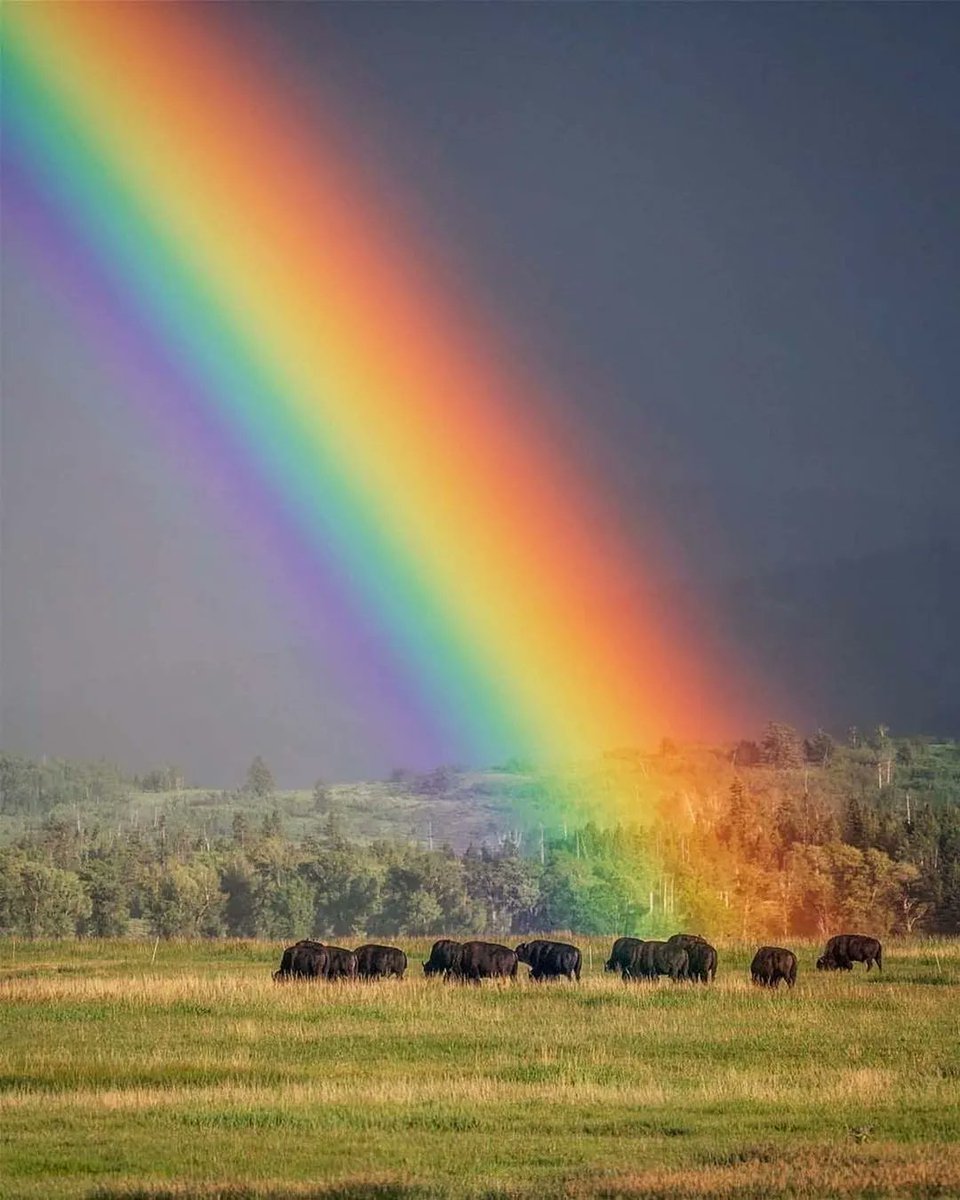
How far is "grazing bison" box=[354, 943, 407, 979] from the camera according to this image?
45.3 metres

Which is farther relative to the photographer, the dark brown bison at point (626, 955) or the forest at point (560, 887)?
the forest at point (560, 887)

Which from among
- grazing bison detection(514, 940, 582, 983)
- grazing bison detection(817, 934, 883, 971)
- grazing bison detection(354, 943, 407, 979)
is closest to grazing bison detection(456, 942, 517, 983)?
grazing bison detection(514, 940, 582, 983)

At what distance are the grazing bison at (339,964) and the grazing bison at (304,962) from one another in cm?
24

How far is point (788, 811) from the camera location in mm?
156625

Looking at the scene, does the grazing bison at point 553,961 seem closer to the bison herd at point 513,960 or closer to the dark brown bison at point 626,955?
the bison herd at point 513,960

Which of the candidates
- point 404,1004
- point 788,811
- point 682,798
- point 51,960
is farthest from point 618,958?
point 682,798

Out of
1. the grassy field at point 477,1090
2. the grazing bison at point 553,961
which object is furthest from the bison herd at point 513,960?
the grassy field at point 477,1090

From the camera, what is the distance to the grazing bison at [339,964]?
44.8 m

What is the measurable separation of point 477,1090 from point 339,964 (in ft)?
69.7

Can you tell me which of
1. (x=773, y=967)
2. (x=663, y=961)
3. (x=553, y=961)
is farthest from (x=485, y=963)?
(x=773, y=967)

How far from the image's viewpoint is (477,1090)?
24.4m

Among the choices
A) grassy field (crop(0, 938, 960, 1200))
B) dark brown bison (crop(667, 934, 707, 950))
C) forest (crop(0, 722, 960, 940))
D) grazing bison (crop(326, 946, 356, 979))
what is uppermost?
forest (crop(0, 722, 960, 940))

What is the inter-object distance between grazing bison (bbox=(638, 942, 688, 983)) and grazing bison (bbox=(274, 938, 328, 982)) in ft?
28.0

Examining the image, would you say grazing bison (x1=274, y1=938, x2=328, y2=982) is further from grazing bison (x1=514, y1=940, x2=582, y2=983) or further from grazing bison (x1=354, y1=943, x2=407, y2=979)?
grazing bison (x1=514, y1=940, x2=582, y2=983)
